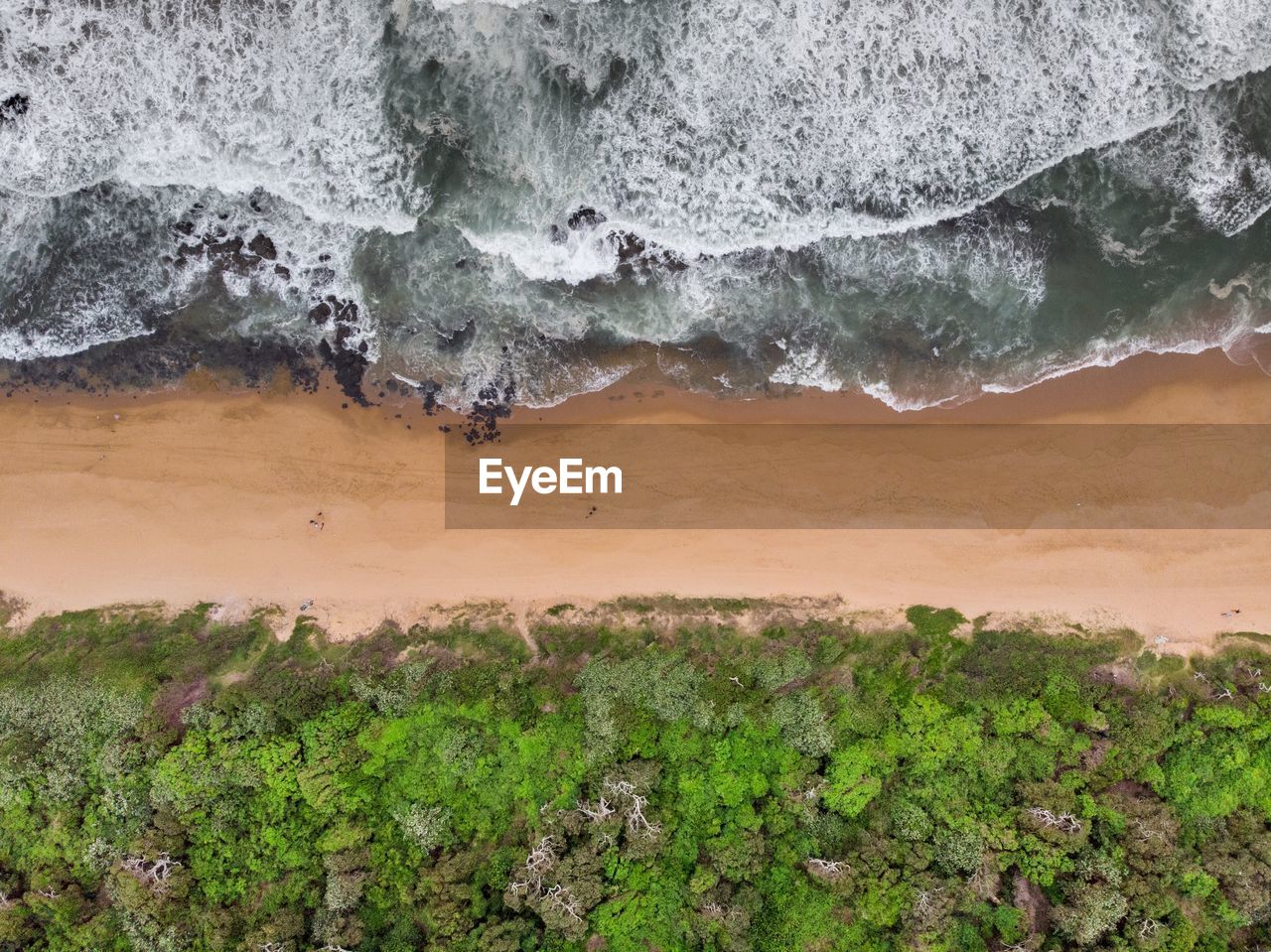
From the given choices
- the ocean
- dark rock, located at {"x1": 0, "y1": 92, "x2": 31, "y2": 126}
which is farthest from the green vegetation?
dark rock, located at {"x1": 0, "y1": 92, "x2": 31, "y2": 126}

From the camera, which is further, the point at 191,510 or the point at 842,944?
the point at 191,510

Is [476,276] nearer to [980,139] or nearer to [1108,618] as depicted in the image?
[980,139]

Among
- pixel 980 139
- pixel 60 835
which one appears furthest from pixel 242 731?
pixel 980 139

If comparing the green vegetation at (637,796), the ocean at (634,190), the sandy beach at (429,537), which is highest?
the ocean at (634,190)

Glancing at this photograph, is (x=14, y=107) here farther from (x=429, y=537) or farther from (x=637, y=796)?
(x=637, y=796)

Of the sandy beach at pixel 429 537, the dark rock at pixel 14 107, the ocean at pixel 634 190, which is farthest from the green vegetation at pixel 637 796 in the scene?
the dark rock at pixel 14 107

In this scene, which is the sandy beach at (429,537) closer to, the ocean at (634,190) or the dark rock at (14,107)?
the ocean at (634,190)

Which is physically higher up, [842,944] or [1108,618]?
[1108,618]

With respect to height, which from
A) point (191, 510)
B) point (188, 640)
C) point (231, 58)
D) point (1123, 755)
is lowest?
point (1123, 755)
